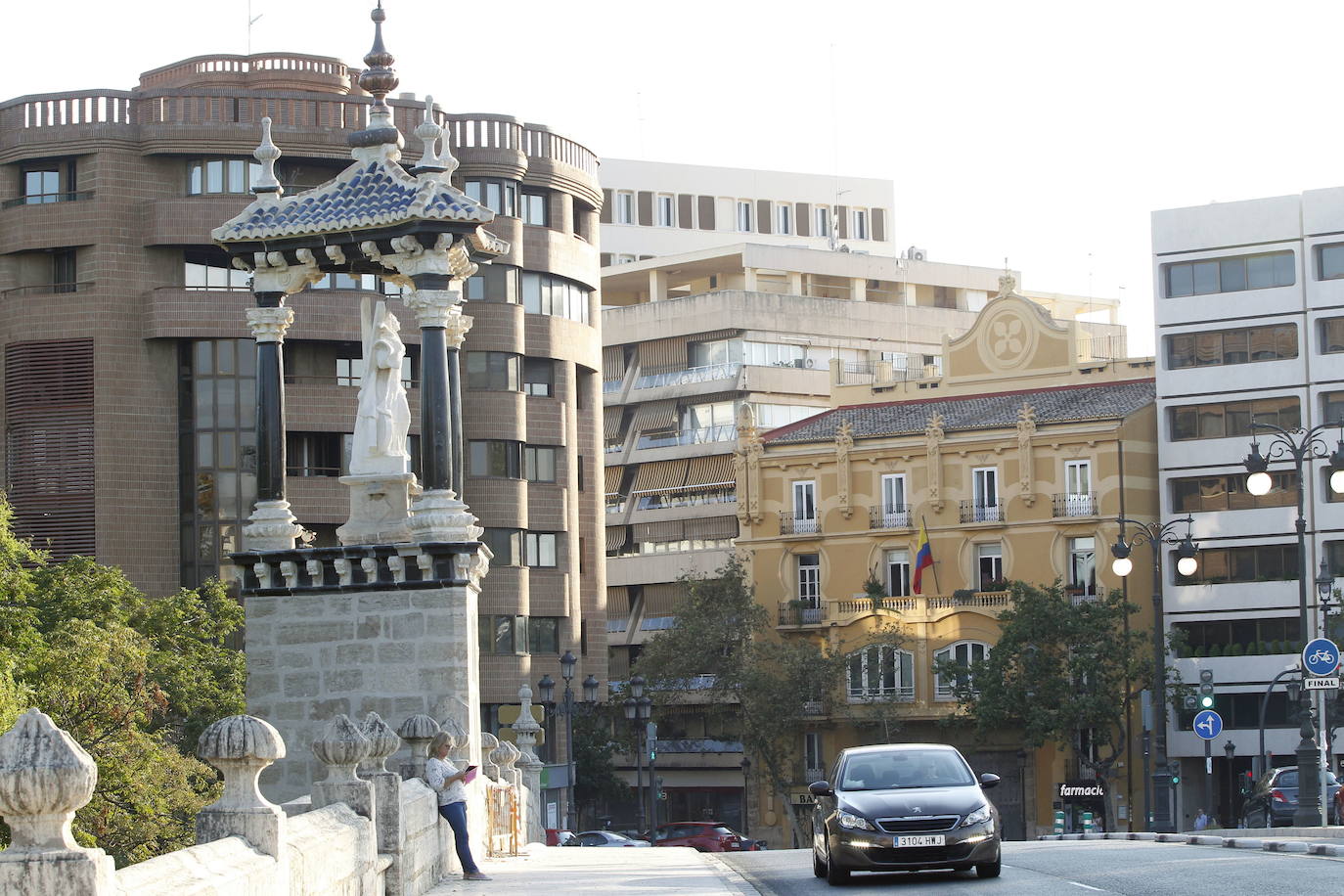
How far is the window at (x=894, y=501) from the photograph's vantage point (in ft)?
224

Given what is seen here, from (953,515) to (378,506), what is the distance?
43260 millimetres

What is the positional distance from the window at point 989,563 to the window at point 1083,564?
2.23 meters

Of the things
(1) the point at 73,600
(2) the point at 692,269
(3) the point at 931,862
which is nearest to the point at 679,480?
(2) the point at 692,269

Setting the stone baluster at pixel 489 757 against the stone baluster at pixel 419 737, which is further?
the stone baluster at pixel 489 757

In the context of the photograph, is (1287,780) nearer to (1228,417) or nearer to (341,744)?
(1228,417)

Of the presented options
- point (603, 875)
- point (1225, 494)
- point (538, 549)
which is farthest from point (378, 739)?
point (1225, 494)

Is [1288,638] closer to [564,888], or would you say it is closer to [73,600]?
[73,600]

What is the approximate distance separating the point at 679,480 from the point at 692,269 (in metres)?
10.9

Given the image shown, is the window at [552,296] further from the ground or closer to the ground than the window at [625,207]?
closer to the ground

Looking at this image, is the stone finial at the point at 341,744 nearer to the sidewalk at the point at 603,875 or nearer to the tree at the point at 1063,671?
the sidewalk at the point at 603,875

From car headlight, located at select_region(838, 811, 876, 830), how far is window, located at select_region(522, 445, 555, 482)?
44933 millimetres

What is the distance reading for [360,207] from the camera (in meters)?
25.7

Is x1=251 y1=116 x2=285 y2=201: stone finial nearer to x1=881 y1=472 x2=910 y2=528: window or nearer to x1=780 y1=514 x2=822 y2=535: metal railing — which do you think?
x1=881 y1=472 x2=910 y2=528: window

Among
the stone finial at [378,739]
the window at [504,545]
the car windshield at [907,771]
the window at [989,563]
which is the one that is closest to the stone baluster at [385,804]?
the stone finial at [378,739]
